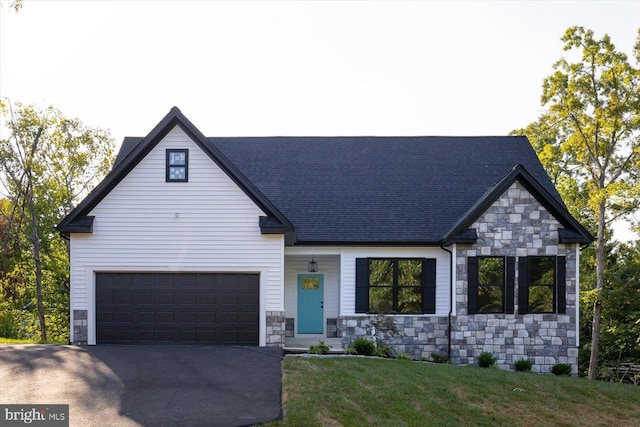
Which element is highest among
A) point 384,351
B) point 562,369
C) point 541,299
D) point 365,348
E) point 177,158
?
point 177,158

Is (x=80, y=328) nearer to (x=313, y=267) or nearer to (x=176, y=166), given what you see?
(x=176, y=166)

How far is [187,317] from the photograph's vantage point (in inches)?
601

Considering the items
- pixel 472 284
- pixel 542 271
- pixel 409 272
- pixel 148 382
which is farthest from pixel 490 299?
pixel 148 382

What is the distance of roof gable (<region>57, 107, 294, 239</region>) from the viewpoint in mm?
14867

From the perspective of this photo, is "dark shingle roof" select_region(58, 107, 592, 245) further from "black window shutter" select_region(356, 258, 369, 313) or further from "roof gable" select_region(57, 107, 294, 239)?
"black window shutter" select_region(356, 258, 369, 313)

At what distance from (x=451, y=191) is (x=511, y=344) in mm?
5326

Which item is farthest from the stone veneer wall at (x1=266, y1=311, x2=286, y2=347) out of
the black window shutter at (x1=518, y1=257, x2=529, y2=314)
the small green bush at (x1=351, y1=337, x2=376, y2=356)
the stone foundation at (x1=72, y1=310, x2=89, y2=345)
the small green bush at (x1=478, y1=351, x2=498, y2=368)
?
the black window shutter at (x1=518, y1=257, x2=529, y2=314)

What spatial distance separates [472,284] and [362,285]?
313 centimetres

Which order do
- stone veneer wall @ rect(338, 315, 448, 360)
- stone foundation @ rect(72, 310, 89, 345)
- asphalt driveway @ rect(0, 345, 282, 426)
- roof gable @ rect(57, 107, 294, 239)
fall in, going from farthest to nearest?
1. stone veneer wall @ rect(338, 315, 448, 360)
2. stone foundation @ rect(72, 310, 89, 345)
3. roof gable @ rect(57, 107, 294, 239)
4. asphalt driveway @ rect(0, 345, 282, 426)

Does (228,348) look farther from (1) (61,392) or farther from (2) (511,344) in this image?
(2) (511,344)

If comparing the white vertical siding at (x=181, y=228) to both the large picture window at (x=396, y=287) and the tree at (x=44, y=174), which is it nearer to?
the large picture window at (x=396, y=287)

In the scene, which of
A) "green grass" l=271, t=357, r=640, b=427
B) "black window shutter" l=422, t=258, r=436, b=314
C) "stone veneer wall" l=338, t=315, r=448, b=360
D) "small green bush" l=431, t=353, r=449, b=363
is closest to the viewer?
"green grass" l=271, t=357, r=640, b=427

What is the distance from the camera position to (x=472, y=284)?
53.2 feet

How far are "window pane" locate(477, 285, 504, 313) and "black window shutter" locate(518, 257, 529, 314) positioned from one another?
504mm
